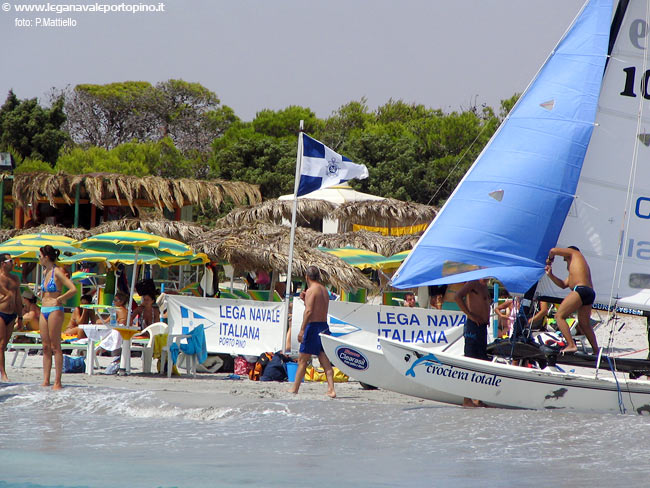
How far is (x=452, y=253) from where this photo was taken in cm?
959

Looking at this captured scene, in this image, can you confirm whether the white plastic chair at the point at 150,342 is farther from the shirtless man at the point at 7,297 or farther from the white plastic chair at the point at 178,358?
the shirtless man at the point at 7,297

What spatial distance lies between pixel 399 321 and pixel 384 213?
17.4 m

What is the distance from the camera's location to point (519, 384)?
355 inches

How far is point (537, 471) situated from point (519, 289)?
9.31ft

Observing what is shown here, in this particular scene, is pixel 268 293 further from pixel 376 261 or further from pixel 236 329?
pixel 236 329

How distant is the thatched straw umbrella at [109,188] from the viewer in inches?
986

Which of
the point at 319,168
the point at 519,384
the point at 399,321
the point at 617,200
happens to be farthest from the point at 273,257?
the point at 519,384

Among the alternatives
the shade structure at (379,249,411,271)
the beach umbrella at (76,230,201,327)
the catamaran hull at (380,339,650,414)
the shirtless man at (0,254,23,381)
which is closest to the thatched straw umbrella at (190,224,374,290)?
the shade structure at (379,249,411,271)

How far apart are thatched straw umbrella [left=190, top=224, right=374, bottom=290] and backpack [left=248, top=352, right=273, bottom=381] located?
224 inches

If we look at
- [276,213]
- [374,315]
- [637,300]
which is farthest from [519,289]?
[276,213]

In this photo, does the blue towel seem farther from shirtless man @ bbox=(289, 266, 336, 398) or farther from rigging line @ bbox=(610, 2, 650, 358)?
rigging line @ bbox=(610, 2, 650, 358)

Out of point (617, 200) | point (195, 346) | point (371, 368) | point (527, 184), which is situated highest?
point (527, 184)

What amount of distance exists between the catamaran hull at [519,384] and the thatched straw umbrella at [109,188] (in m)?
17.2

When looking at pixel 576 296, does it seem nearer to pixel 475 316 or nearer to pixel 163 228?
pixel 475 316
